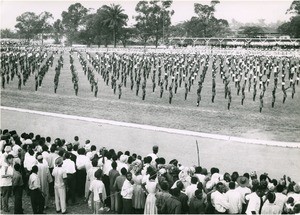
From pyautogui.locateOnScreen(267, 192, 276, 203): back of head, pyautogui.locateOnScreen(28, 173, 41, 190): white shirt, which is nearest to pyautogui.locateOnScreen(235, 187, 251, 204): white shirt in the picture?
pyautogui.locateOnScreen(267, 192, 276, 203): back of head

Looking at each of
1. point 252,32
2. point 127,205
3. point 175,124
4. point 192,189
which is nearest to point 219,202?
point 192,189

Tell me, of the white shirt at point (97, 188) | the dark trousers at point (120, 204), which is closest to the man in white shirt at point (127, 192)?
the dark trousers at point (120, 204)

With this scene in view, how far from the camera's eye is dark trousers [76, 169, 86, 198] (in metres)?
8.62

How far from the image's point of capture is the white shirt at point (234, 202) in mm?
6746

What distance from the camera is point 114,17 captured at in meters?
71.3

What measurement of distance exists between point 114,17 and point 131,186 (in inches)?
2630

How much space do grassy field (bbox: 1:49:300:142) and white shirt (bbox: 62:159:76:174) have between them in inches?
326

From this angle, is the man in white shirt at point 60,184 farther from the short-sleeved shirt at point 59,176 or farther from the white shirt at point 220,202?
the white shirt at point 220,202

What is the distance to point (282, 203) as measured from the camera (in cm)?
663

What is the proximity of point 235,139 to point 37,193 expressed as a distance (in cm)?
842

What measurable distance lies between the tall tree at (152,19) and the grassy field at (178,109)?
49948 mm

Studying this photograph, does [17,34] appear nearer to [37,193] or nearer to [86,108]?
[86,108]

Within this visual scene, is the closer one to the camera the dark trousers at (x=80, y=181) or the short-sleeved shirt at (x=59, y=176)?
the short-sleeved shirt at (x=59, y=176)

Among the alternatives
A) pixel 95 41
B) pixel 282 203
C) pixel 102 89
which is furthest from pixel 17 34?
pixel 282 203
